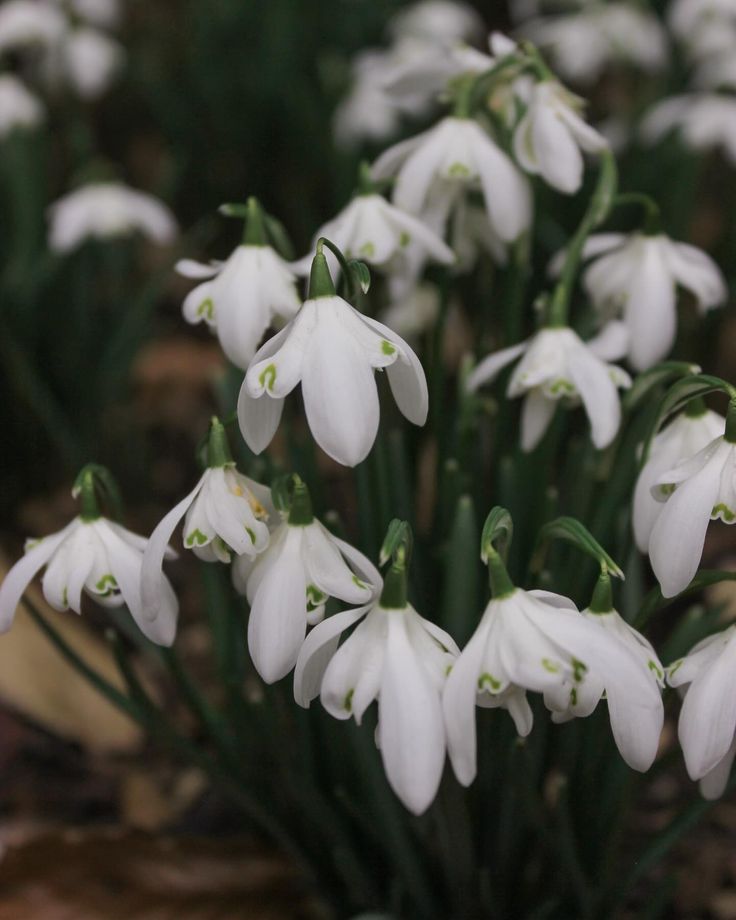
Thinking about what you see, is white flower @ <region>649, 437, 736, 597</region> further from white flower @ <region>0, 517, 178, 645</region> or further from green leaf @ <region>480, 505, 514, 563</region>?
white flower @ <region>0, 517, 178, 645</region>

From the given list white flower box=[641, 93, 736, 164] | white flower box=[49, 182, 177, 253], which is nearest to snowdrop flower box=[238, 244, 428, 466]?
white flower box=[49, 182, 177, 253]

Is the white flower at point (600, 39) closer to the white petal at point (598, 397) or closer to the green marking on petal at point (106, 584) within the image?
the white petal at point (598, 397)

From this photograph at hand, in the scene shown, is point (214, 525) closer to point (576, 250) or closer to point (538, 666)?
point (538, 666)

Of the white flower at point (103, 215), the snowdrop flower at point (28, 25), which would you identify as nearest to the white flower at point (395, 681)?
the white flower at point (103, 215)

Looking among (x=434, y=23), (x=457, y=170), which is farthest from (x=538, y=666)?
(x=434, y=23)

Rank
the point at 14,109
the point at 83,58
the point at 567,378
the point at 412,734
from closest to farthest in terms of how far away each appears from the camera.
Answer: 1. the point at 412,734
2. the point at 567,378
3. the point at 14,109
4. the point at 83,58

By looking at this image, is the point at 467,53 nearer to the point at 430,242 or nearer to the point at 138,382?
the point at 430,242

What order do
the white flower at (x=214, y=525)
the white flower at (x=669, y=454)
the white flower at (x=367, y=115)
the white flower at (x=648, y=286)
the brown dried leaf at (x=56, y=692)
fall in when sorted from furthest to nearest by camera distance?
1. the white flower at (x=367, y=115)
2. the brown dried leaf at (x=56, y=692)
3. the white flower at (x=648, y=286)
4. the white flower at (x=669, y=454)
5. the white flower at (x=214, y=525)
